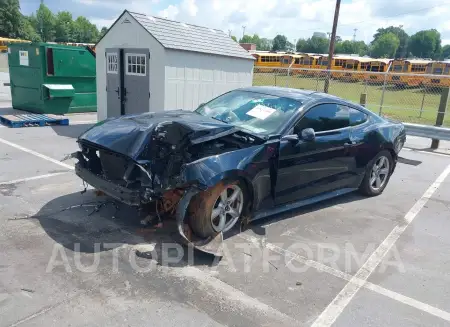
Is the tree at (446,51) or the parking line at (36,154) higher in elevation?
the tree at (446,51)

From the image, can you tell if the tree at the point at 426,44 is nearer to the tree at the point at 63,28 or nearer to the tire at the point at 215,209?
the tree at the point at 63,28

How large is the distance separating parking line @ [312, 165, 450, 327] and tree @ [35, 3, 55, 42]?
4488 inches

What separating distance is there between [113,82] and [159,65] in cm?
183

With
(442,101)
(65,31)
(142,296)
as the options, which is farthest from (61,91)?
(65,31)

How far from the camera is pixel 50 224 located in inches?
171

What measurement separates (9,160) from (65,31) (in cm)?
11744

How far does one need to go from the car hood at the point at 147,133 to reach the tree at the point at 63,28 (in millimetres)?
117216

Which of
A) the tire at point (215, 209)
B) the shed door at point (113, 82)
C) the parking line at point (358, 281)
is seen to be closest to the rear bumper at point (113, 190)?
the tire at point (215, 209)

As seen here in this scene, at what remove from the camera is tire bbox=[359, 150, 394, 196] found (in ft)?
19.2

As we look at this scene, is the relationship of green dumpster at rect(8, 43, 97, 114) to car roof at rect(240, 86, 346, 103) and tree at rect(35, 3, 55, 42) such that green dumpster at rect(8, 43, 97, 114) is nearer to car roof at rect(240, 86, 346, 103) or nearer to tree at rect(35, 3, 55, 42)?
car roof at rect(240, 86, 346, 103)

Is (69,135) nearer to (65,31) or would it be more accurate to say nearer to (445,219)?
(445,219)

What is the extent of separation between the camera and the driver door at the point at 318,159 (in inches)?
181

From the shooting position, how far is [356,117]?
5.63 m

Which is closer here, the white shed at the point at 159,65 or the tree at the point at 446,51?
the white shed at the point at 159,65
